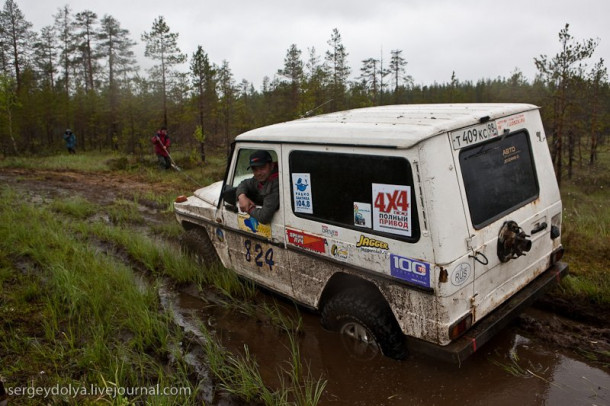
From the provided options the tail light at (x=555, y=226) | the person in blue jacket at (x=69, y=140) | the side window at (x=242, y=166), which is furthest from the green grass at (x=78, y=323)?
the person in blue jacket at (x=69, y=140)

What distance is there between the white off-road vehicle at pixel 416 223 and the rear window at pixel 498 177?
0.01m

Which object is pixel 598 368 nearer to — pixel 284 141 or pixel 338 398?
pixel 338 398

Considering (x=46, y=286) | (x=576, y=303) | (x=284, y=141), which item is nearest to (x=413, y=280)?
(x=284, y=141)

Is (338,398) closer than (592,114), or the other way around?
(338,398)

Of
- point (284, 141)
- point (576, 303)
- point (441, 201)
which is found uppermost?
point (284, 141)

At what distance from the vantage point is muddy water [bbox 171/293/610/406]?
3.09m

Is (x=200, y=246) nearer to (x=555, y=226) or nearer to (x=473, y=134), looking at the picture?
(x=473, y=134)

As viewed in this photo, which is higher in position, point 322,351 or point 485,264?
point 485,264

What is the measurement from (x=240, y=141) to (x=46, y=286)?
2808 mm

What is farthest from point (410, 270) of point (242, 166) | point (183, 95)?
point (183, 95)

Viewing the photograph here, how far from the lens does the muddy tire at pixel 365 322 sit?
10.9 ft

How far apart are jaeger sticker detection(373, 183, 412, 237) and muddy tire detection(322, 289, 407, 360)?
0.63 metres

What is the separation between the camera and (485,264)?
3053 millimetres

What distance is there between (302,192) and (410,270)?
118 centimetres
